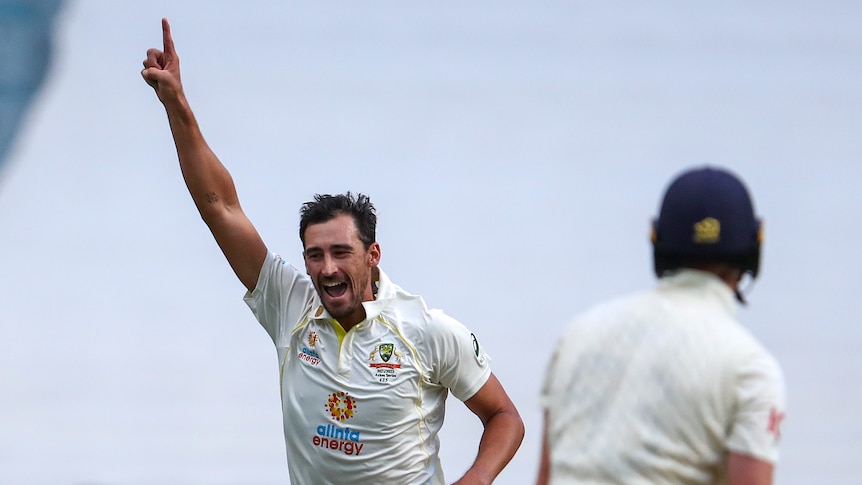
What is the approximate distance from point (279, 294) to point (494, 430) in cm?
56

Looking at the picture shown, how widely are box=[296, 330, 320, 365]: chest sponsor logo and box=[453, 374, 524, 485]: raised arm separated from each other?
0.37 m

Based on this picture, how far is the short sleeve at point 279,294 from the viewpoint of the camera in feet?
9.45

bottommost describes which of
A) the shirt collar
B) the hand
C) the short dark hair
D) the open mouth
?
the open mouth

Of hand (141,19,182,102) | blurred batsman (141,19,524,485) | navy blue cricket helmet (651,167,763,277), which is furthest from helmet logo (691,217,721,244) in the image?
hand (141,19,182,102)

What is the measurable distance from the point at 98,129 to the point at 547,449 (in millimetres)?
3269

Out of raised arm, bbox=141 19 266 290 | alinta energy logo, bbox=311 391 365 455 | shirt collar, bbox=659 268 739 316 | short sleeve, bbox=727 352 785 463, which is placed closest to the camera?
short sleeve, bbox=727 352 785 463

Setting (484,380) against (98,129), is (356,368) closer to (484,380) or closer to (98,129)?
(484,380)

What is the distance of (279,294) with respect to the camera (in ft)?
9.48

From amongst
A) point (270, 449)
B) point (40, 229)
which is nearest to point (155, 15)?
point (40, 229)

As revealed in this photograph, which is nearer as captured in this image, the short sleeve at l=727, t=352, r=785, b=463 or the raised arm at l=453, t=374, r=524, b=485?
the short sleeve at l=727, t=352, r=785, b=463

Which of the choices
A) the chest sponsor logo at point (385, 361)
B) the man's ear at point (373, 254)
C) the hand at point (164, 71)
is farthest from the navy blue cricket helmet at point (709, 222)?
the hand at point (164, 71)

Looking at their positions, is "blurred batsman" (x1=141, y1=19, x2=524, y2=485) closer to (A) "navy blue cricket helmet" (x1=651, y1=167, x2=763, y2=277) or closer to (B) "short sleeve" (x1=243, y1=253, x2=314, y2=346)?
(B) "short sleeve" (x1=243, y1=253, x2=314, y2=346)

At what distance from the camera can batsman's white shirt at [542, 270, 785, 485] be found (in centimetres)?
151

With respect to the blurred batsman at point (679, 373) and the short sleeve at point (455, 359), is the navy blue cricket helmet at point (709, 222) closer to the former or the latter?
the blurred batsman at point (679, 373)
